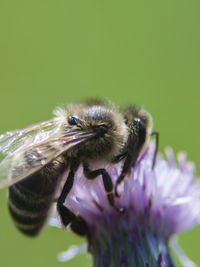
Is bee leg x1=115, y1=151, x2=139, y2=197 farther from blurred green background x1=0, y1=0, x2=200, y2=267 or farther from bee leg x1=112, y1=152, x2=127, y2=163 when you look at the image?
blurred green background x1=0, y1=0, x2=200, y2=267

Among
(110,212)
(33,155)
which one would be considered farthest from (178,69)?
(33,155)

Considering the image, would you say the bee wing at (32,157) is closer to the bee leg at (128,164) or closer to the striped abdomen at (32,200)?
the striped abdomen at (32,200)

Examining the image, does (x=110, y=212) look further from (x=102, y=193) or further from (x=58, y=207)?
(x=58, y=207)

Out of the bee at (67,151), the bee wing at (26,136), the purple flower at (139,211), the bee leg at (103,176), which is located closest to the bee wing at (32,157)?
the bee at (67,151)

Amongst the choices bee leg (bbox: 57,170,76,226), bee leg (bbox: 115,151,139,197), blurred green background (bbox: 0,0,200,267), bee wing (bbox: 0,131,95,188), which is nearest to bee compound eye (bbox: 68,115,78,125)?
bee wing (bbox: 0,131,95,188)

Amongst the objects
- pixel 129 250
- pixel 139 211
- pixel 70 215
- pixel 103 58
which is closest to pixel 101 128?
pixel 70 215

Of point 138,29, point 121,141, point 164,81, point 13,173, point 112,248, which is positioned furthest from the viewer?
point 138,29

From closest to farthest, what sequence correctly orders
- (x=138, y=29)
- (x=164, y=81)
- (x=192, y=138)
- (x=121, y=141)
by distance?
(x=121, y=141)
(x=192, y=138)
(x=164, y=81)
(x=138, y=29)
